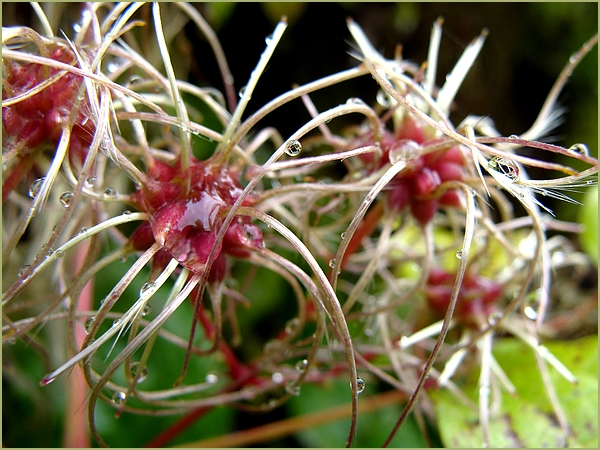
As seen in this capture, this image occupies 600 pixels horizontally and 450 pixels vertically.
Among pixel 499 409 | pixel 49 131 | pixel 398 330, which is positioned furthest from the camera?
pixel 398 330

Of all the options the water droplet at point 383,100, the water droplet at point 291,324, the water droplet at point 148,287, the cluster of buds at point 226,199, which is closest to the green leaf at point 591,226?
the cluster of buds at point 226,199

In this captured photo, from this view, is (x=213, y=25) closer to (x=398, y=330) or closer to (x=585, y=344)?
(x=398, y=330)

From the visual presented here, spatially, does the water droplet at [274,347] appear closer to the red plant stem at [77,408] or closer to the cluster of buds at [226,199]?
the cluster of buds at [226,199]

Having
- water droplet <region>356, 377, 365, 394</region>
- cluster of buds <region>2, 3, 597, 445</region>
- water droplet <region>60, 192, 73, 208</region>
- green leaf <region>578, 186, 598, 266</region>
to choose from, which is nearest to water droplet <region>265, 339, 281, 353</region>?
cluster of buds <region>2, 3, 597, 445</region>

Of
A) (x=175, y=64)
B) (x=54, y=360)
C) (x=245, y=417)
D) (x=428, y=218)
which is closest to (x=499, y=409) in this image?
(x=428, y=218)

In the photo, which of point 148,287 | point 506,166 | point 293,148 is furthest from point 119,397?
point 506,166
